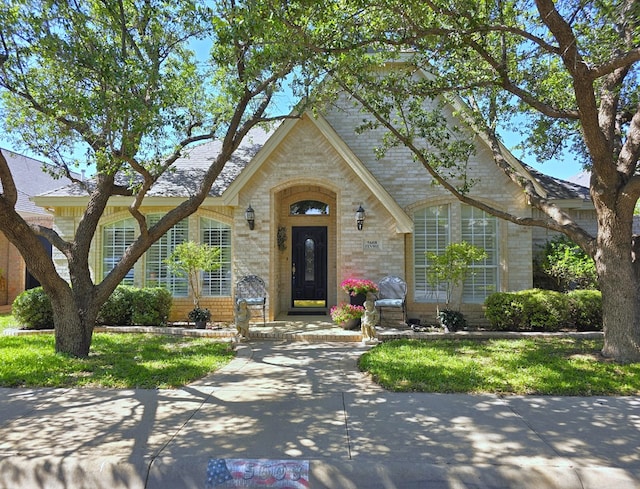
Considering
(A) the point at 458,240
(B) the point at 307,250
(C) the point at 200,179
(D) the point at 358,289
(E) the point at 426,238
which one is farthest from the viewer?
(B) the point at 307,250

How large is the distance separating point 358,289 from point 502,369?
4.27 meters

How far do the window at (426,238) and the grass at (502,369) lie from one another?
3249 millimetres

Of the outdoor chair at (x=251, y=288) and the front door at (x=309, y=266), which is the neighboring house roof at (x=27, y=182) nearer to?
the outdoor chair at (x=251, y=288)

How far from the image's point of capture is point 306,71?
8117 mm

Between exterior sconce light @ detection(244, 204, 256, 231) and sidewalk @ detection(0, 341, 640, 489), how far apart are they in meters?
5.74

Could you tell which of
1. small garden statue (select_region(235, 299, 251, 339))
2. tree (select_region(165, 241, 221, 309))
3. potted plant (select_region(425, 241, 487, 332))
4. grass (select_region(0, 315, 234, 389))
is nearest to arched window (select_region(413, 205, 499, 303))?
potted plant (select_region(425, 241, 487, 332))

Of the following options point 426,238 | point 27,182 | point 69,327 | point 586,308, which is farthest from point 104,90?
point 27,182

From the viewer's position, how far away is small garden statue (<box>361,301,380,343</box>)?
28.7 ft

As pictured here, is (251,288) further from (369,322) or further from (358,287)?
(369,322)

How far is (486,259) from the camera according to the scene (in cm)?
1152

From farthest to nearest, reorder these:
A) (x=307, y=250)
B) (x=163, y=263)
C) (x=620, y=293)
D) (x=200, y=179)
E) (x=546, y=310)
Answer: (x=307, y=250), (x=200, y=179), (x=163, y=263), (x=546, y=310), (x=620, y=293)

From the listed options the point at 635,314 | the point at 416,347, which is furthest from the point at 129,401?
the point at 635,314

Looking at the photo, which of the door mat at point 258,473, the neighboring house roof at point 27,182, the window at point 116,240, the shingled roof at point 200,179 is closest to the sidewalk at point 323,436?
the door mat at point 258,473

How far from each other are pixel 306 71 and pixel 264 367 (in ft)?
18.5
